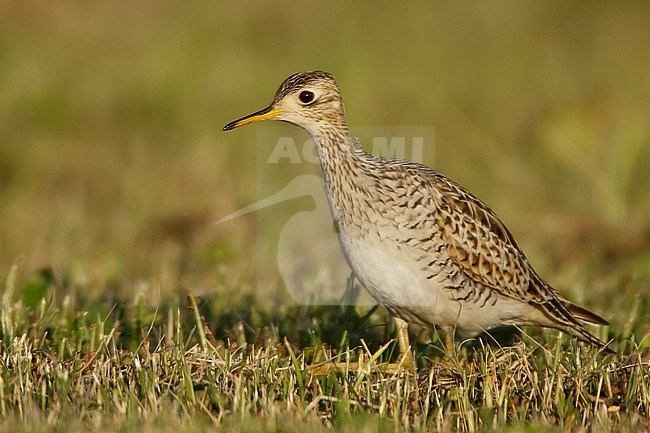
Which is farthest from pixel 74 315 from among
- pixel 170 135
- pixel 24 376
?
pixel 170 135

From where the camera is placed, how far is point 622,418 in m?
5.12

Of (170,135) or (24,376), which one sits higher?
(170,135)

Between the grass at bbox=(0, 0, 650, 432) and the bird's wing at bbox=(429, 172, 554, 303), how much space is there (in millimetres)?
362

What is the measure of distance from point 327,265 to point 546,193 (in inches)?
141

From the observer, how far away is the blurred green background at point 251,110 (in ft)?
29.9

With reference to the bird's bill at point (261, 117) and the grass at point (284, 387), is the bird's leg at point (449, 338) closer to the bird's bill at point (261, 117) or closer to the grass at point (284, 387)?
the grass at point (284, 387)

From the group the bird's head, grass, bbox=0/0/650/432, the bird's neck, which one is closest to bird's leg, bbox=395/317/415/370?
grass, bbox=0/0/650/432

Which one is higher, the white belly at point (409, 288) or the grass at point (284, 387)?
the white belly at point (409, 288)

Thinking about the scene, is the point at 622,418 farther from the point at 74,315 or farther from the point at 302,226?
the point at 302,226

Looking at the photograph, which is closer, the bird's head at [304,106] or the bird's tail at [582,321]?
the bird's tail at [582,321]

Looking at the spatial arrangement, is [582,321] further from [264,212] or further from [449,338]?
[264,212]

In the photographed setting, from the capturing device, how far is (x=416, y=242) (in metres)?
5.91

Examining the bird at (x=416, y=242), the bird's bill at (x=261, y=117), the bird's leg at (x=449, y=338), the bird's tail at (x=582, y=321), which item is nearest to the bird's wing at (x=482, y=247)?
the bird at (x=416, y=242)

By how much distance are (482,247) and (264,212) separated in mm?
4320
